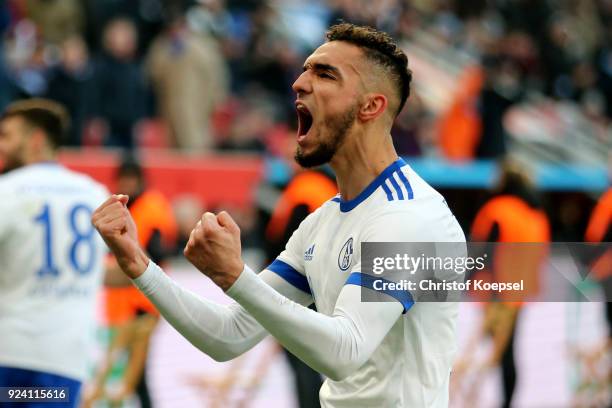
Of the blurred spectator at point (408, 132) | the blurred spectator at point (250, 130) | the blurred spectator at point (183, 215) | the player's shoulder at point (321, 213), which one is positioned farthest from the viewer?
the blurred spectator at point (408, 132)

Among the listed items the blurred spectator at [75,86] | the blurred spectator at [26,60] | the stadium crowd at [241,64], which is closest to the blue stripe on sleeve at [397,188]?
the stadium crowd at [241,64]

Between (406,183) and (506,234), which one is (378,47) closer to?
(406,183)

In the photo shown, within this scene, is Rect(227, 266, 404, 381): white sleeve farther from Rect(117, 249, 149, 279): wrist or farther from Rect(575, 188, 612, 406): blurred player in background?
Rect(575, 188, 612, 406): blurred player in background

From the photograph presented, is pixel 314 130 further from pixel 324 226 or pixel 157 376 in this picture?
pixel 157 376

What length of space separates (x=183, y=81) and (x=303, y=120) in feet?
37.2

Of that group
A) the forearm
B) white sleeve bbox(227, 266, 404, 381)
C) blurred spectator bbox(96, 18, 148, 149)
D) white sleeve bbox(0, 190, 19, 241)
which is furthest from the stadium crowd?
white sleeve bbox(227, 266, 404, 381)

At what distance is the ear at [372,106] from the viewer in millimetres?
3773

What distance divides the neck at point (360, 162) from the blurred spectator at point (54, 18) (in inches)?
424

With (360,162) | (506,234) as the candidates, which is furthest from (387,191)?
(506,234)

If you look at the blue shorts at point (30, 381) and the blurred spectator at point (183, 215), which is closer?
the blue shorts at point (30, 381)

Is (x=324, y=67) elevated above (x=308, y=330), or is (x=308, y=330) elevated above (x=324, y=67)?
(x=324, y=67)

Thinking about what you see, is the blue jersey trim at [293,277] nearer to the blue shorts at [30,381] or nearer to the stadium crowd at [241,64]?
the blue shorts at [30,381]

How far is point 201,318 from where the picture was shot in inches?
145

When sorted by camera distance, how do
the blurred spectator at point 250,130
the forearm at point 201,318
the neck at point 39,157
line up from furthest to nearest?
1. the blurred spectator at point 250,130
2. the neck at point 39,157
3. the forearm at point 201,318
